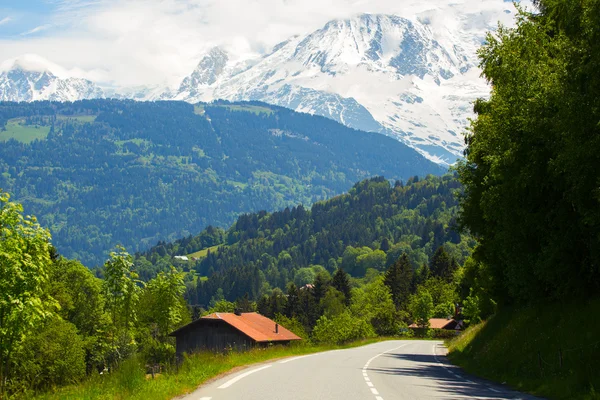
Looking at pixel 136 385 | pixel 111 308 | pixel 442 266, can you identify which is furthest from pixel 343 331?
pixel 442 266

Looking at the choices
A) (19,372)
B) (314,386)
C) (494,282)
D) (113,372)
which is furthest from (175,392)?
(19,372)

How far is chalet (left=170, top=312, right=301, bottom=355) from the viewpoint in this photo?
80.9 metres

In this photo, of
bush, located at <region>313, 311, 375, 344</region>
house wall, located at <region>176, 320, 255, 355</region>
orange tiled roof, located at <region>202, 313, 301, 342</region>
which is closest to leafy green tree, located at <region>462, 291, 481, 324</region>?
bush, located at <region>313, 311, 375, 344</region>

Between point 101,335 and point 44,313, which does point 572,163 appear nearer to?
point 44,313

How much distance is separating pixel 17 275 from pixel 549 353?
17016mm

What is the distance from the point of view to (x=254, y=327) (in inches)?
3425

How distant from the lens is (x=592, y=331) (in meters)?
22.1

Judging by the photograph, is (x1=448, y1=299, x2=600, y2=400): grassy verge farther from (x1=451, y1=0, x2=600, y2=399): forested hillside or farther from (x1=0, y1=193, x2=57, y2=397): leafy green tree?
(x1=0, y1=193, x2=57, y2=397): leafy green tree

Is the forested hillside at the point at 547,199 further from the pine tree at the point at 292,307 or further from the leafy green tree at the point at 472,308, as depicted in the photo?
the pine tree at the point at 292,307

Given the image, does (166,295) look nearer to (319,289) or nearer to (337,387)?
(337,387)

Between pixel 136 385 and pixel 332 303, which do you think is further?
pixel 332 303

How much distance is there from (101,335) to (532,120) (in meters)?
57.1

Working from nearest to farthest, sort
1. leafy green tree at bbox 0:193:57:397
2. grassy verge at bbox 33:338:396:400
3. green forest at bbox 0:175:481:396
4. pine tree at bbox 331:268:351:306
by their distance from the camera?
grassy verge at bbox 33:338:396:400, leafy green tree at bbox 0:193:57:397, green forest at bbox 0:175:481:396, pine tree at bbox 331:268:351:306

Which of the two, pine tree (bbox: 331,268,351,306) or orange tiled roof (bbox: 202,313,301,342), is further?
pine tree (bbox: 331,268,351,306)
